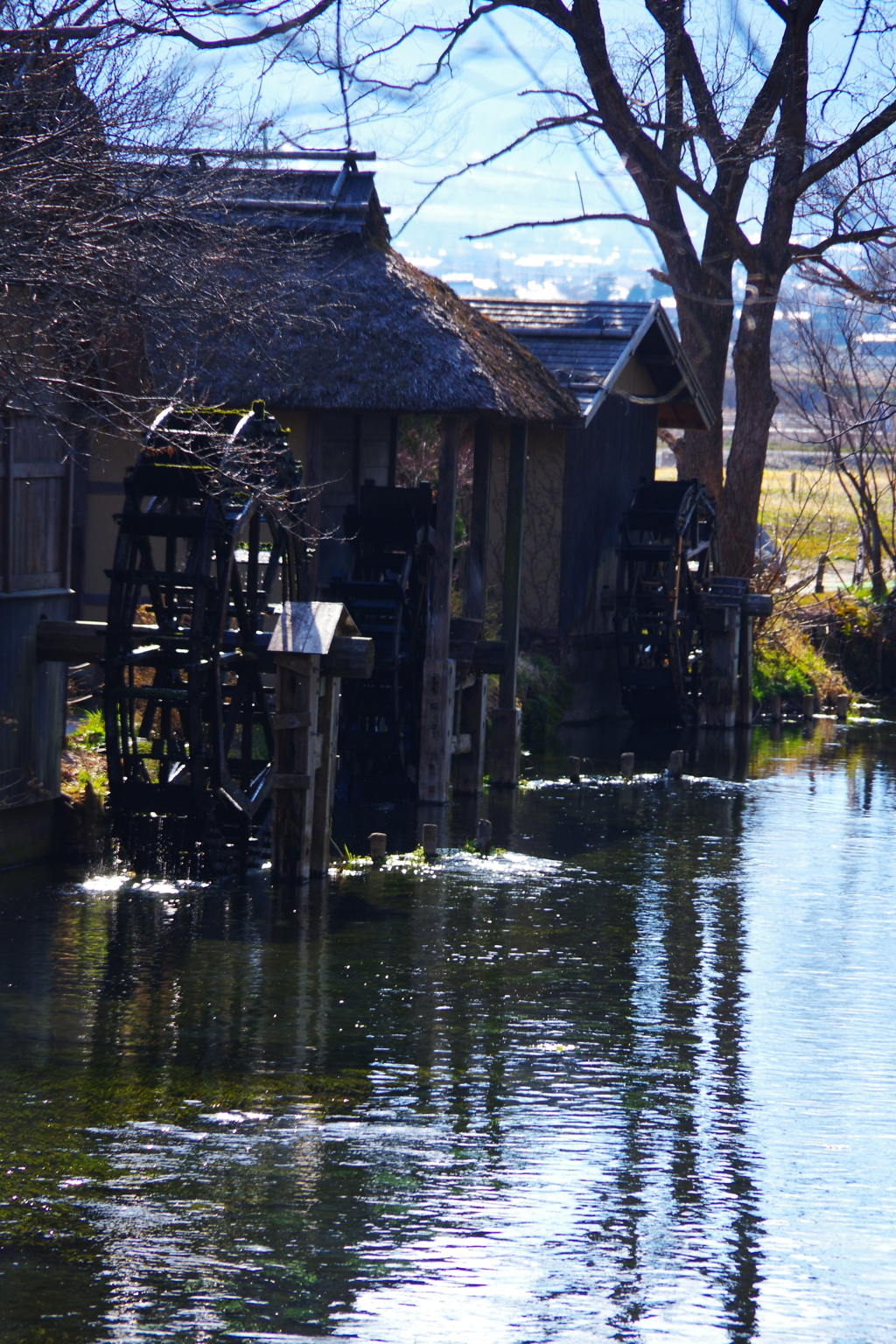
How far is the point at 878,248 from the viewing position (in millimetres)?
24281

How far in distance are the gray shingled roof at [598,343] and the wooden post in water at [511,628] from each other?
104 inches

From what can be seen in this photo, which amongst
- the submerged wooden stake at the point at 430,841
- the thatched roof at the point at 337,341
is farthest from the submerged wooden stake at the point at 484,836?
the thatched roof at the point at 337,341

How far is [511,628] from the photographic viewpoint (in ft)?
48.4

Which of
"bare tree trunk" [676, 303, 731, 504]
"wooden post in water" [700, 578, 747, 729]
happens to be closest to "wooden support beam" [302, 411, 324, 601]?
"wooden post in water" [700, 578, 747, 729]

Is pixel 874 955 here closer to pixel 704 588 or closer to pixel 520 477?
pixel 520 477

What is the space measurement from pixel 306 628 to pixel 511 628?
4807 millimetres

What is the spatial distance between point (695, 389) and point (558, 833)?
397 inches

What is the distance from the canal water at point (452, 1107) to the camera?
16.8 feet

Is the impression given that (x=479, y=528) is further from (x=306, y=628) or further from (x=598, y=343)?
(x=598, y=343)

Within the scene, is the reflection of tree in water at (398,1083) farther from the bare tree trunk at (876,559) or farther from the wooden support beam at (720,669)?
the bare tree trunk at (876,559)

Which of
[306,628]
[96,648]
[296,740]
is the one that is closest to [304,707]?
[296,740]

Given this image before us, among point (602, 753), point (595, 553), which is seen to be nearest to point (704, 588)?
point (595, 553)

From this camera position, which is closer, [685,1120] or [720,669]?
[685,1120]

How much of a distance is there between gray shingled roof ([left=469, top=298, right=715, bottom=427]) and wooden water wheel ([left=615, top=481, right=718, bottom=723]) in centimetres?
139
